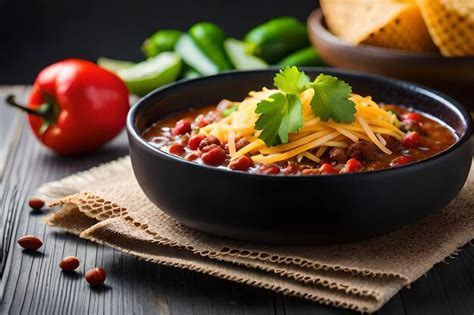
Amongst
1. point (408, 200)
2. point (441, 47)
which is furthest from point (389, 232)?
point (441, 47)

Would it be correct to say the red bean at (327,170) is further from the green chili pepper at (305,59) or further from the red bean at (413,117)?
the green chili pepper at (305,59)

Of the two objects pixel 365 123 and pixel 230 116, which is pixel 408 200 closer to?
pixel 365 123

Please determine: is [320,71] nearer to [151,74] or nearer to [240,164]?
[240,164]

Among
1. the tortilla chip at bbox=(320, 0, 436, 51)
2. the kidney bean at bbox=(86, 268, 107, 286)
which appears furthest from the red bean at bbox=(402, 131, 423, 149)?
the kidney bean at bbox=(86, 268, 107, 286)

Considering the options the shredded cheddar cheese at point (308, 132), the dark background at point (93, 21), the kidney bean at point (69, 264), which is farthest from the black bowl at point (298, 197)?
the dark background at point (93, 21)

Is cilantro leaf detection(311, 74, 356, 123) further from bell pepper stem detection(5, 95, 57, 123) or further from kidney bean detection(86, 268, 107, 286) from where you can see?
bell pepper stem detection(5, 95, 57, 123)
